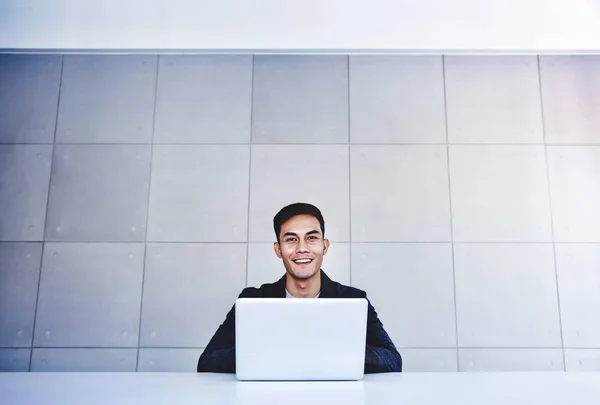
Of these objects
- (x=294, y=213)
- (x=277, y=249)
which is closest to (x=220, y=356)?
(x=277, y=249)

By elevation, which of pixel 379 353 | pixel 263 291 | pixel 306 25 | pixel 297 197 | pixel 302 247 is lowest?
pixel 379 353

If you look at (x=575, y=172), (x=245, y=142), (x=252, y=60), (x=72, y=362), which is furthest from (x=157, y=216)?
(x=575, y=172)

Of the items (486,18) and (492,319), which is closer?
(492,319)

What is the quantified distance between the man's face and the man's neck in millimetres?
23

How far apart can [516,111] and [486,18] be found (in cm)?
67

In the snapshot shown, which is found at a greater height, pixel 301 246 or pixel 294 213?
pixel 294 213

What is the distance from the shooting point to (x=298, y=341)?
4.35 feet

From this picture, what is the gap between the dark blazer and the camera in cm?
175

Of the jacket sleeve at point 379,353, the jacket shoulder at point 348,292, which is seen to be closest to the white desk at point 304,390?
the jacket sleeve at point 379,353

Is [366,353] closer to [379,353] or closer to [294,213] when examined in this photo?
[379,353]

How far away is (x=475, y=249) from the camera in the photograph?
304 cm

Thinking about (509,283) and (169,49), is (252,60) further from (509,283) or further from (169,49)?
(509,283)

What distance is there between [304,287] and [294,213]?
488 mm

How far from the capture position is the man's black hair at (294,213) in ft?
9.68
